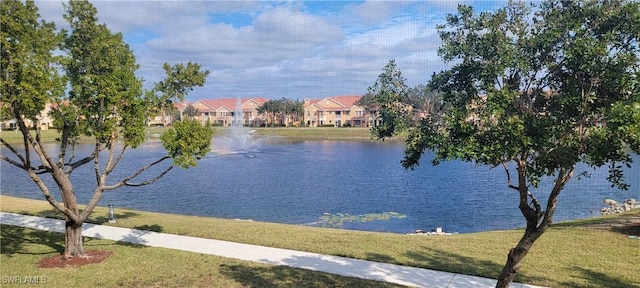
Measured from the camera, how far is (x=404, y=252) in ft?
39.9

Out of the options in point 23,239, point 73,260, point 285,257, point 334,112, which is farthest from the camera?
point 334,112

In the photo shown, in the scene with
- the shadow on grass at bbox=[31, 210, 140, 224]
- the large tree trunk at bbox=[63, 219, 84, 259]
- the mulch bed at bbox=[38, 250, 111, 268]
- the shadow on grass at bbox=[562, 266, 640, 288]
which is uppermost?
the large tree trunk at bbox=[63, 219, 84, 259]

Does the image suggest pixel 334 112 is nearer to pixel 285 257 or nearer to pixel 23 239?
pixel 23 239

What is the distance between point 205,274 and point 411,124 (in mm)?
6111

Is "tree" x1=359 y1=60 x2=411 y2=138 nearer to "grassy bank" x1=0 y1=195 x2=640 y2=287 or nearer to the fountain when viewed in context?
"grassy bank" x1=0 y1=195 x2=640 y2=287

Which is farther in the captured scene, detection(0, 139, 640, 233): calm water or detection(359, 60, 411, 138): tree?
detection(0, 139, 640, 233): calm water

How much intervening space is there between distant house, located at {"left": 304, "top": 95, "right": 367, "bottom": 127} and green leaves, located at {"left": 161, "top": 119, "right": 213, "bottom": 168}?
3778 inches

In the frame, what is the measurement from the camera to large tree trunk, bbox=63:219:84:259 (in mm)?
11430

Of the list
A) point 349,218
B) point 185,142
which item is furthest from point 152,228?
point 349,218

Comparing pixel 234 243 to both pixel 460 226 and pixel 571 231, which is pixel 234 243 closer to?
pixel 571 231

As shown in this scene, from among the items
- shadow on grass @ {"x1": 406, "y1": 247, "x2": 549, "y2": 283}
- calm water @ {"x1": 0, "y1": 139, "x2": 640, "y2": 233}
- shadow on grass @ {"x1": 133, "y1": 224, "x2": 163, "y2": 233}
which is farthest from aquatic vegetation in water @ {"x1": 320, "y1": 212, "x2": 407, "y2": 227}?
shadow on grass @ {"x1": 406, "y1": 247, "x2": 549, "y2": 283}

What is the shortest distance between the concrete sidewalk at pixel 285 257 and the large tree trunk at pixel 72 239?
1.97 m

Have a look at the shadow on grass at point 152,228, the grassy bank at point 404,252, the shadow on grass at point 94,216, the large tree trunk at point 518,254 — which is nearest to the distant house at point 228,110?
the shadow on grass at point 94,216

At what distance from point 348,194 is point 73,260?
18.8 meters
